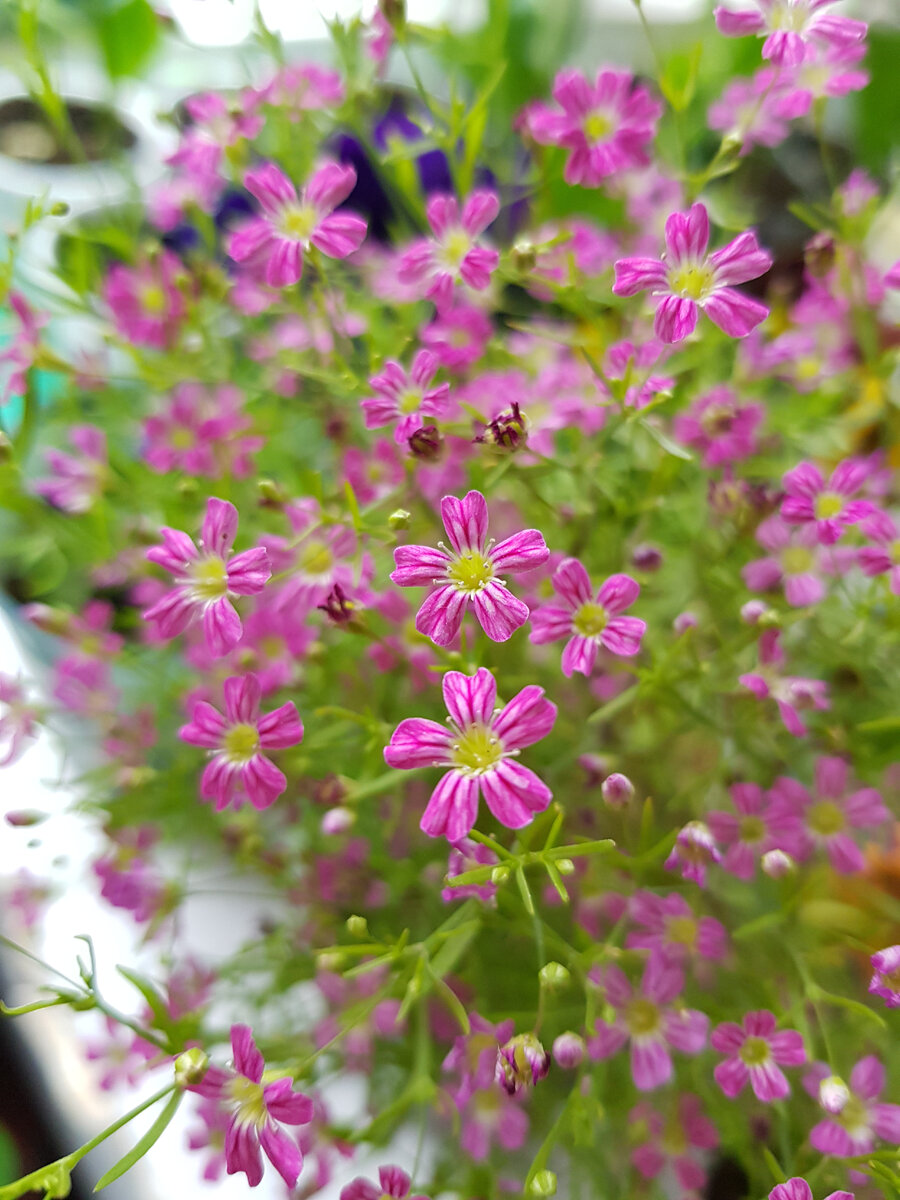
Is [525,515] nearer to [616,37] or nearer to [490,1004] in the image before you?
[490,1004]

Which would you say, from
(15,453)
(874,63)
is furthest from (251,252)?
(874,63)

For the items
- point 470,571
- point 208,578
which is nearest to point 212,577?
point 208,578

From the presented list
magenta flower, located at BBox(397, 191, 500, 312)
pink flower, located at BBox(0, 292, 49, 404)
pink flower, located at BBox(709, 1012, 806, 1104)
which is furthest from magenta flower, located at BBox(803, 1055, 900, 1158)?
pink flower, located at BBox(0, 292, 49, 404)

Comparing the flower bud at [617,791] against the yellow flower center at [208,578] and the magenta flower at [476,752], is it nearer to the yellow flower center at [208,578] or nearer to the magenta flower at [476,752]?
the magenta flower at [476,752]

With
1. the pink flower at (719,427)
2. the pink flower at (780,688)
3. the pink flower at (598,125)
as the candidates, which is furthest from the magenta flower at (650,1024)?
the pink flower at (598,125)

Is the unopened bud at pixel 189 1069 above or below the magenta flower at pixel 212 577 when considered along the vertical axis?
below

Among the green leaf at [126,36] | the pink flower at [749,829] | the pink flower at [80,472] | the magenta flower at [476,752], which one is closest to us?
the magenta flower at [476,752]

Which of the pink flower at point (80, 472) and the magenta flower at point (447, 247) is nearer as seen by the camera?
the magenta flower at point (447, 247)
